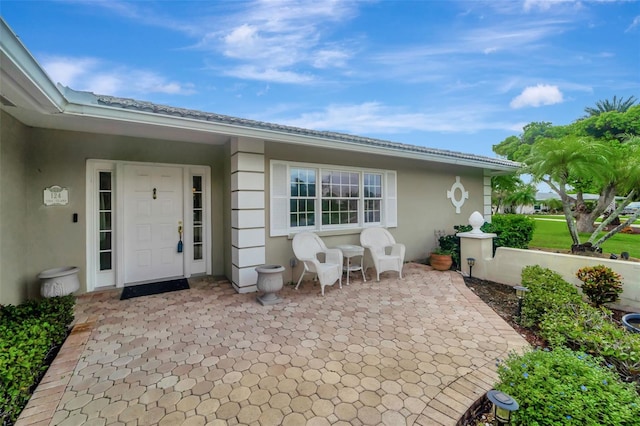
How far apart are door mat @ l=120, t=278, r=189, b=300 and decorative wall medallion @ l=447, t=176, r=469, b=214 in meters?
7.97

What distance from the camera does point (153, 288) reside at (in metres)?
5.38

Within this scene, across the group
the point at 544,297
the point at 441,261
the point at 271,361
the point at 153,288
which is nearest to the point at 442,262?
the point at 441,261

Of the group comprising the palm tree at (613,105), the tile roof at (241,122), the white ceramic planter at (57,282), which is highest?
the palm tree at (613,105)

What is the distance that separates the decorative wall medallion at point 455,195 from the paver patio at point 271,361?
465 cm

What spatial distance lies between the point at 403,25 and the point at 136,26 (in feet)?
23.5

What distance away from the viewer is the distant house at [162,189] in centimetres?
402

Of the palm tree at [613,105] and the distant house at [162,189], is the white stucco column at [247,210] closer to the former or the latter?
the distant house at [162,189]

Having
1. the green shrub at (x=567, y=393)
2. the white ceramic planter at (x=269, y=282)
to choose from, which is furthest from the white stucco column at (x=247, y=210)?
the green shrub at (x=567, y=393)

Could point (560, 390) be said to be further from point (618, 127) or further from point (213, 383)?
point (618, 127)

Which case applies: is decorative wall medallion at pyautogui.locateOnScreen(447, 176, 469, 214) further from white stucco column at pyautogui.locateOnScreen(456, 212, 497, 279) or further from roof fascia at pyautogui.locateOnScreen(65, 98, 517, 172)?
roof fascia at pyautogui.locateOnScreen(65, 98, 517, 172)

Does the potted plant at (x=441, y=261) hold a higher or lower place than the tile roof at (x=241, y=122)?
lower

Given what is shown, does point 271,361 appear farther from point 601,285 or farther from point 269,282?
point 601,285

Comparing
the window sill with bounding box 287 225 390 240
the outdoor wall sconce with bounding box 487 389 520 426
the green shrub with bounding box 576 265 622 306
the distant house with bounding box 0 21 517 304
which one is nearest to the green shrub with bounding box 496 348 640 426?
the outdoor wall sconce with bounding box 487 389 520 426

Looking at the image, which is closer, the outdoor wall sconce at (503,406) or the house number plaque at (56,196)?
the outdoor wall sconce at (503,406)
